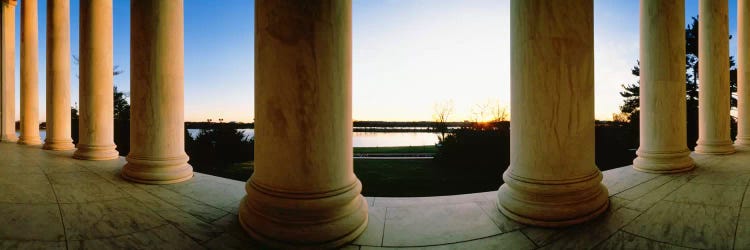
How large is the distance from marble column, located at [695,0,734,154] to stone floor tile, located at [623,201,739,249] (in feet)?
181

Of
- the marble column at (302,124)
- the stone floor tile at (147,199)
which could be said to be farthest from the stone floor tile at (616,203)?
the stone floor tile at (147,199)

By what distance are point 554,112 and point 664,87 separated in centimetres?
3791

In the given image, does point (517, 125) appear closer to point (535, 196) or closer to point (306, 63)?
point (535, 196)

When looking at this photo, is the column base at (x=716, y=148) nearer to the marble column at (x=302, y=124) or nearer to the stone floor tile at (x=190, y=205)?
the marble column at (x=302, y=124)

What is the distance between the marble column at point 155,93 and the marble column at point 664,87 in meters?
81.1

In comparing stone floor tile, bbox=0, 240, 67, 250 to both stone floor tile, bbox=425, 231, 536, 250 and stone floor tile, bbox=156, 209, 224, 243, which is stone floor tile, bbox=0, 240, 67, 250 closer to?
stone floor tile, bbox=156, 209, 224, 243

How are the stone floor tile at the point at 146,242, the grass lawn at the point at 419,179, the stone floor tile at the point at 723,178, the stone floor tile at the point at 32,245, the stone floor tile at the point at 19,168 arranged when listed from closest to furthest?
1. the stone floor tile at the point at 32,245
2. the stone floor tile at the point at 146,242
3. the stone floor tile at the point at 723,178
4. the stone floor tile at the point at 19,168
5. the grass lawn at the point at 419,179

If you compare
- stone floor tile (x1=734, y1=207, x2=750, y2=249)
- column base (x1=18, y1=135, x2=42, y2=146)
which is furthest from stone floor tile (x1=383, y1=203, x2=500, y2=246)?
column base (x1=18, y1=135, x2=42, y2=146)

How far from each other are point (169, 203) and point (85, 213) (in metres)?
8.27

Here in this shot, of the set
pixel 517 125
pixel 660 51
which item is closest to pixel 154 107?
pixel 517 125

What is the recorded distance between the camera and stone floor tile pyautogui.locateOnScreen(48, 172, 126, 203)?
44.1m

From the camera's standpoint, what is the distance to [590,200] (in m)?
38.8

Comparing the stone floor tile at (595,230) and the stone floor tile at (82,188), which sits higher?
the stone floor tile at (82,188)

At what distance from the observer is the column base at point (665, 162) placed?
57000 mm
